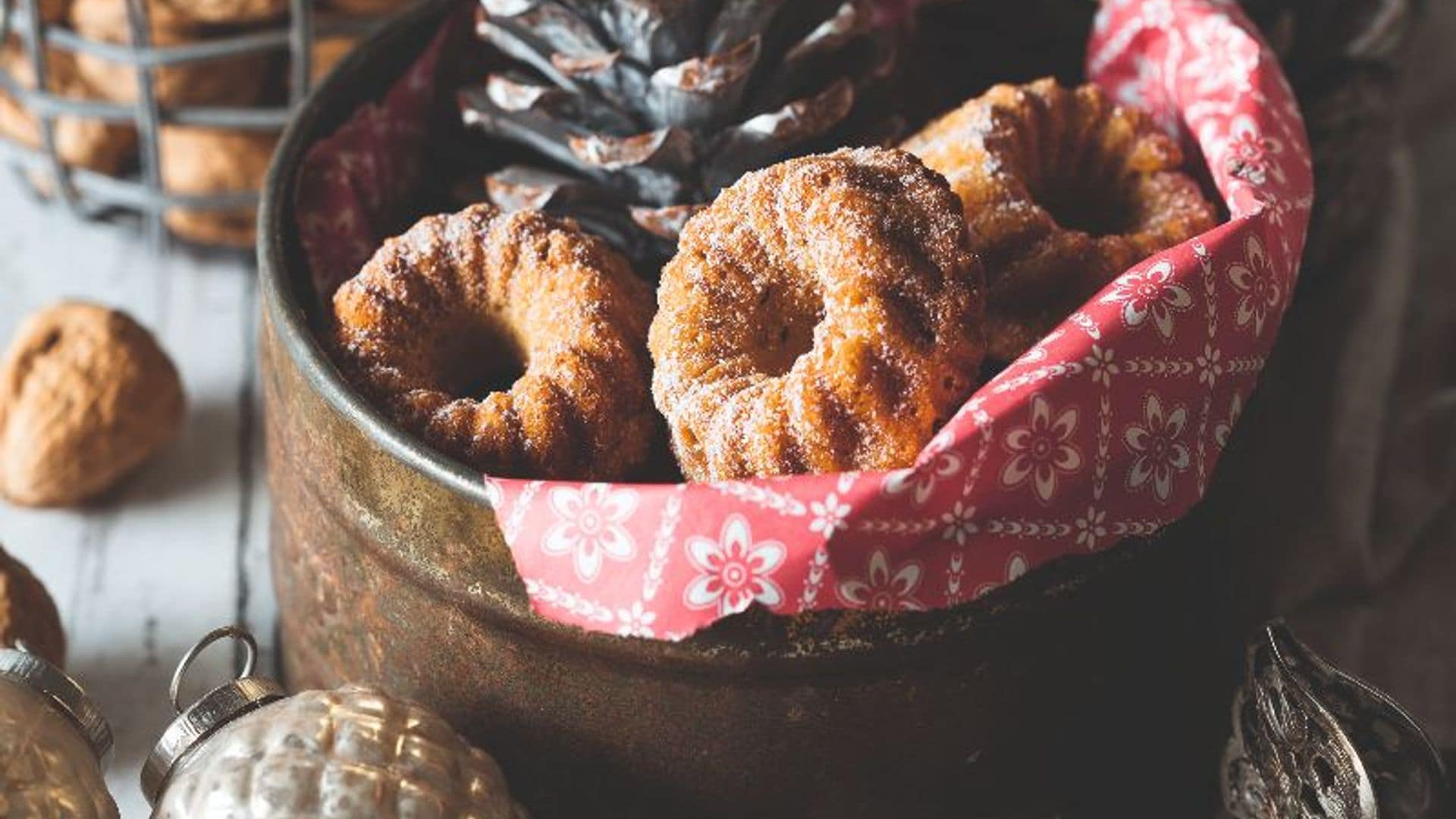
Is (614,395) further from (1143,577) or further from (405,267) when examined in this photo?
(1143,577)

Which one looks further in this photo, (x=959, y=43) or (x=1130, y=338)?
(x=959, y=43)

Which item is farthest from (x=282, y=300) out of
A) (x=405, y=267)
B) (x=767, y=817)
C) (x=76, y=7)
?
(x=76, y=7)

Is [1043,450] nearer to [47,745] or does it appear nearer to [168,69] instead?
[47,745]

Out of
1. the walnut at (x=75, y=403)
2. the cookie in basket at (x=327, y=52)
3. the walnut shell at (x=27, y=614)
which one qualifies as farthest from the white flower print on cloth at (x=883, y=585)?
the cookie in basket at (x=327, y=52)

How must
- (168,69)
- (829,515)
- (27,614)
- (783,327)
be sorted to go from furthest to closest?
(168,69), (27,614), (783,327), (829,515)

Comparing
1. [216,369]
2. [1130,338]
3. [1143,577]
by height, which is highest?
[1130,338]

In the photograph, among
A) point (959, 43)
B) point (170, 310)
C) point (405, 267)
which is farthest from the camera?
point (170, 310)

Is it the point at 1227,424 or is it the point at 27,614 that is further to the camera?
the point at 27,614

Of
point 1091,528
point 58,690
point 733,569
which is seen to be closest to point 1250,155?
point 1091,528
